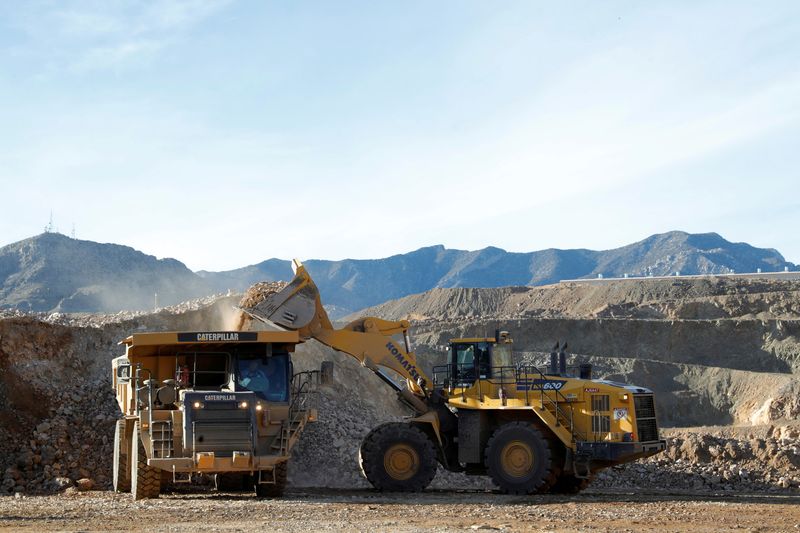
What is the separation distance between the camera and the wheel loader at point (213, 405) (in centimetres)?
1551

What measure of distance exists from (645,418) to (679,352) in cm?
3551

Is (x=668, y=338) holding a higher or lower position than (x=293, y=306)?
higher

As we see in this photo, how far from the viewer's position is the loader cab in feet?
63.0

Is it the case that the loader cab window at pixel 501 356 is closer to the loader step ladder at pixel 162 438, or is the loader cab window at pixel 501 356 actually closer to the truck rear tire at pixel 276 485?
the truck rear tire at pixel 276 485

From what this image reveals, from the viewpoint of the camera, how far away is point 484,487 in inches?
882

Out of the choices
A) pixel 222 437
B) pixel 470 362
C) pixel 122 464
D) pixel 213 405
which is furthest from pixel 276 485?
pixel 470 362

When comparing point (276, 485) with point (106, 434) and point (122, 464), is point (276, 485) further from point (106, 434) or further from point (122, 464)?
point (106, 434)

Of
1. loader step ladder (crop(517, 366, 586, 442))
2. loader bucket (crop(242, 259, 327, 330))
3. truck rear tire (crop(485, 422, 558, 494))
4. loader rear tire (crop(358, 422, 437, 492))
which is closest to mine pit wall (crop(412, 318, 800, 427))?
loader rear tire (crop(358, 422, 437, 492))

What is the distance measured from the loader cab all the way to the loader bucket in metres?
2.78

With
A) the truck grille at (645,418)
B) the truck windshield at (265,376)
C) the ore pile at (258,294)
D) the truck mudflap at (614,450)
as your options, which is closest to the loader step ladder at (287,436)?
the truck windshield at (265,376)

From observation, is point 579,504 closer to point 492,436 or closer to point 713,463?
point 492,436

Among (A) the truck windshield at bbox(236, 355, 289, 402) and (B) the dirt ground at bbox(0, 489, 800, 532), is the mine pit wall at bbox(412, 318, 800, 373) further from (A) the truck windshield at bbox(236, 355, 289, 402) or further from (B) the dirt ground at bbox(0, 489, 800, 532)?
(A) the truck windshield at bbox(236, 355, 289, 402)

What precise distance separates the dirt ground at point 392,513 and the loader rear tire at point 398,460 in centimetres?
65

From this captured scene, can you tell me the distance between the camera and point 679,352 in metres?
52.5
